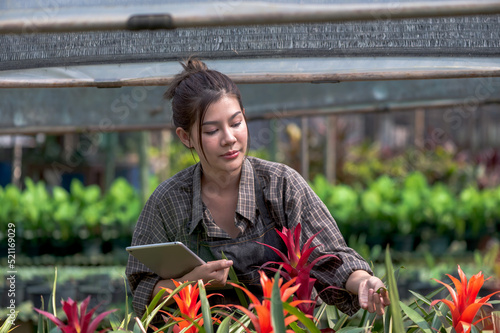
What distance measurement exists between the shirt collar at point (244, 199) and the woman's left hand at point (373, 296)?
427 mm

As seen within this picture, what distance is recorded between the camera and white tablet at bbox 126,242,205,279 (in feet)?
4.77

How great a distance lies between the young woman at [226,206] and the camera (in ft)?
5.47

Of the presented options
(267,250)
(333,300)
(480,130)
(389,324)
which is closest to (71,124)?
(267,250)

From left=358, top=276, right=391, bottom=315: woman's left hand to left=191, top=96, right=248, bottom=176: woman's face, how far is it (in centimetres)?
49

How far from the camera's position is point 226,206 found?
1832 millimetres

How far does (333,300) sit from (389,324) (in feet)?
1.09

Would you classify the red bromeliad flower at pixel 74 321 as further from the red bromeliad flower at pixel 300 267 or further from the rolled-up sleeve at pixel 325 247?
the rolled-up sleeve at pixel 325 247

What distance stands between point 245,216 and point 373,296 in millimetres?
497

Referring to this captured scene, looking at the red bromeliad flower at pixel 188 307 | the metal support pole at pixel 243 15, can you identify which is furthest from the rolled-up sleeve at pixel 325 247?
the metal support pole at pixel 243 15

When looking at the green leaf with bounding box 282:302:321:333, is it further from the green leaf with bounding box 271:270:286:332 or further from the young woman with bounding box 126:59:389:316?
the young woman with bounding box 126:59:389:316

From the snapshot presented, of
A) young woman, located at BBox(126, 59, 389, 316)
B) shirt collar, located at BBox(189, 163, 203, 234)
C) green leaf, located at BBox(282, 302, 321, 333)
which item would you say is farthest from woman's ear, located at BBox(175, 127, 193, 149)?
green leaf, located at BBox(282, 302, 321, 333)

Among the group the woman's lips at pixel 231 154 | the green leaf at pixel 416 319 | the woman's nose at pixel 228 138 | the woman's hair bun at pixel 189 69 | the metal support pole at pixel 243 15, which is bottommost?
the green leaf at pixel 416 319

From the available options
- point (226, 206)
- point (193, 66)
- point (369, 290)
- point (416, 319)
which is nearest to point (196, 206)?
point (226, 206)

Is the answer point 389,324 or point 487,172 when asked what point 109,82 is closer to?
point 389,324
